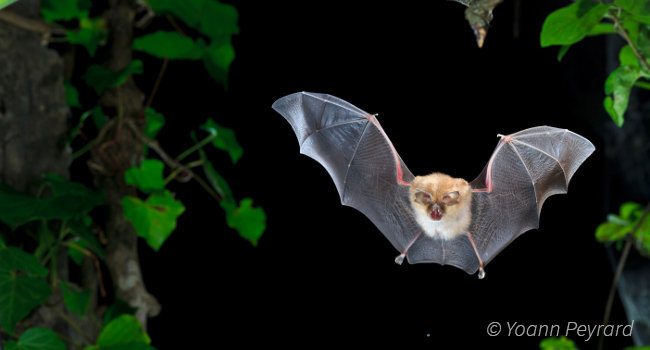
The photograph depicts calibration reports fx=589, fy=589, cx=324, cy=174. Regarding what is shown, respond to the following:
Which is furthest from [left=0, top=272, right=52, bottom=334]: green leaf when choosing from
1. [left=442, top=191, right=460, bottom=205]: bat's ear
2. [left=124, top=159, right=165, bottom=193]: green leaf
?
[left=442, top=191, right=460, bottom=205]: bat's ear

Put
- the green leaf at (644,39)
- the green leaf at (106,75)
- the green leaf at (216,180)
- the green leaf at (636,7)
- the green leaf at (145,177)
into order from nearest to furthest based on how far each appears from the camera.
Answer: the green leaf at (636,7) < the green leaf at (644,39) < the green leaf at (106,75) < the green leaf at (145,177) < the green leaf at (216,180)

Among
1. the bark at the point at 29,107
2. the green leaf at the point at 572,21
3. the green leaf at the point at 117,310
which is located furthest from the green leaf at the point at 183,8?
the green leaf at the point at 572,21

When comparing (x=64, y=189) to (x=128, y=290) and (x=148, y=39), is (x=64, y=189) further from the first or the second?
(x=148, y=39)

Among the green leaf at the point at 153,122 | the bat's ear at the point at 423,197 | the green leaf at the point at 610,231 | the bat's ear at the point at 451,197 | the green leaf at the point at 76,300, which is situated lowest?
the green leaf at the point at 76,300

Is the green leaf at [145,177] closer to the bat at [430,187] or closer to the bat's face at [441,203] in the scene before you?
the bat at [430,187]

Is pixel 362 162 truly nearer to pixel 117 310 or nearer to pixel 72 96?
pixel 117 310

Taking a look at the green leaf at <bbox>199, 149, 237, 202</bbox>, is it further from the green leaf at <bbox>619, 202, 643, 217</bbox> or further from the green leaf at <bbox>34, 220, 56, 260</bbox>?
the green leaf at <bbox>619, 202, 643, 217</bbox>
